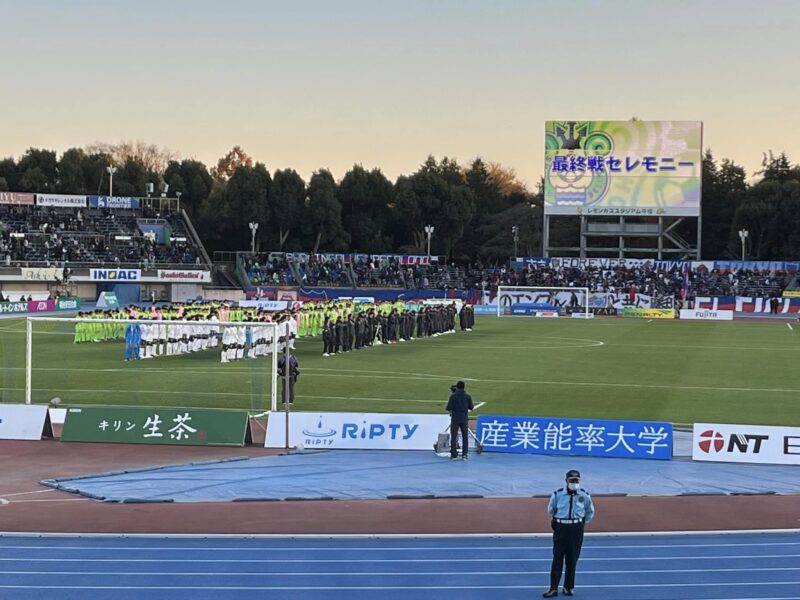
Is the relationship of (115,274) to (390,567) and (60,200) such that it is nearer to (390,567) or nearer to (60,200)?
(60,200)

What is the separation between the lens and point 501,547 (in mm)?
13570

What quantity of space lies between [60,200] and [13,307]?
19257 millimetres

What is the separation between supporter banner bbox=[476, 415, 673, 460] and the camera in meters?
19.4

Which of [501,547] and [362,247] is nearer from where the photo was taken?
[501,547]

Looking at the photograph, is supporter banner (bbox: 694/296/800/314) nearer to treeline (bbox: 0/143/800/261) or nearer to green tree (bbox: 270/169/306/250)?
treeline (bbox: 0/143/800/261)

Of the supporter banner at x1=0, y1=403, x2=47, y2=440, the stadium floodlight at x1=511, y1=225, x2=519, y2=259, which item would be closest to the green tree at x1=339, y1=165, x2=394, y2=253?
the stadium floodlight at x1=511, y1=225, x2=519, y2=259

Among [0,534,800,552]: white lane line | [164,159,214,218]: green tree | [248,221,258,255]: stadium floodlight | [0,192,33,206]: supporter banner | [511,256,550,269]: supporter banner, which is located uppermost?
[164,159,214,218]: green tree

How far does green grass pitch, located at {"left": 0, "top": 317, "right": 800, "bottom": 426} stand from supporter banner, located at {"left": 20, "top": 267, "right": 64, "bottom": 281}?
23.9 metres

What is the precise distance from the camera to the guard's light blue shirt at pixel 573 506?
440 inches

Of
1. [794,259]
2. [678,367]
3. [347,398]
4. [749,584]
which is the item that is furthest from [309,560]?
[794,259]

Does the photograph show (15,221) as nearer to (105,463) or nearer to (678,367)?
(678,367)

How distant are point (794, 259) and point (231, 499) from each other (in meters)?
77.5

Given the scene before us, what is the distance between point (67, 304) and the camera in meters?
63.4

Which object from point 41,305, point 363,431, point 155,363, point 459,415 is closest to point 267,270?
point 41,305
